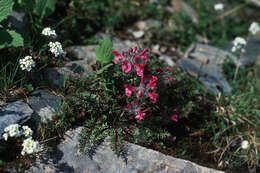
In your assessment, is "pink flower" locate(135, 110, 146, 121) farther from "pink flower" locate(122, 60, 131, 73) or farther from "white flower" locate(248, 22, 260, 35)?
"white flower" locate(248, 22, 260, 35)

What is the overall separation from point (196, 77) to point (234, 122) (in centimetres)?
98

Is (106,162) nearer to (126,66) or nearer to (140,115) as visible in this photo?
(140,115)

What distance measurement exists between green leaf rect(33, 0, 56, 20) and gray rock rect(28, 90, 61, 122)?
1230 mm

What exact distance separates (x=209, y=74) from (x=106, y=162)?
269 centimetres

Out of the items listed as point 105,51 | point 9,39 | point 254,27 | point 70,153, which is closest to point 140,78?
point 105,51

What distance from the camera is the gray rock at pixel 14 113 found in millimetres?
2884

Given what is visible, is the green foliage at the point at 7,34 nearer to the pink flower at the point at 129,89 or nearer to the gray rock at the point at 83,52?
the gray rock at the point at 83,52

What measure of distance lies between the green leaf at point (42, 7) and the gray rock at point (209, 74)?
88.1 inches

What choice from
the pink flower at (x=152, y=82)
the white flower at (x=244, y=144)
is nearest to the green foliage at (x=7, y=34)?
the pink flower at (x=152, y=82)

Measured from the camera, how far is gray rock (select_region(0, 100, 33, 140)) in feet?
9.46

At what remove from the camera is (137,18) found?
5793 millimetres

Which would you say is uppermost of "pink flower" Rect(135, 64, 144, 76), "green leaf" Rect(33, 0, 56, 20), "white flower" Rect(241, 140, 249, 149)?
"green leaf" Rect(33, 0, 56, 20)

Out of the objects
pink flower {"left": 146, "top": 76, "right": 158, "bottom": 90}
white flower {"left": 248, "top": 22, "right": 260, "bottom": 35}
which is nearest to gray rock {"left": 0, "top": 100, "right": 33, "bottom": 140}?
pink flower {"left": 146, "top": 76, "right": 158, "bottom": 90}

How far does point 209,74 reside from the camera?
16.0 feet
